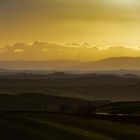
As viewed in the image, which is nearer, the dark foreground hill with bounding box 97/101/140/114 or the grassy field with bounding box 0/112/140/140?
the grassy field with bounding box 0/112/140/140

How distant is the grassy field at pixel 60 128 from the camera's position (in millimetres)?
36531

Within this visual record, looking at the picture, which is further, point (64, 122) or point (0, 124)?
point (64, 122)

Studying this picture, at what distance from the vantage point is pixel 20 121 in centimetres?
4153

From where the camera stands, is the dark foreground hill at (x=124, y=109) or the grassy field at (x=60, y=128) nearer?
the grassy field at (x=60, y=128)

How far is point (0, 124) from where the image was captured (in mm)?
39531

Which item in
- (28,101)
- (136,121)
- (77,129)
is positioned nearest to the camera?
(77,129)

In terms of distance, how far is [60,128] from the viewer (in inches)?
Answer: 1558

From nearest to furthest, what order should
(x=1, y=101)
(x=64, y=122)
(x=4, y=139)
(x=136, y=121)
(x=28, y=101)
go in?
1. (x=4, y=139)
2. (x=64, y=122)
3. (x=136, y=121)
4. (x=1, y=101)
5. (x=28, y=101)

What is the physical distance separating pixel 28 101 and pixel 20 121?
116758 millimetres

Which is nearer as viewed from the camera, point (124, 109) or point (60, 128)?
point (60, 128)

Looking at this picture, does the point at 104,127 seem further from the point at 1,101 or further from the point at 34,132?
the point at 1,101

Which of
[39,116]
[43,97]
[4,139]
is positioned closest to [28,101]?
[43,97]

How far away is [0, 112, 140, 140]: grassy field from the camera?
36531 millimetres

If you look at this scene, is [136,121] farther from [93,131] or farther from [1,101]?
[1,101]
